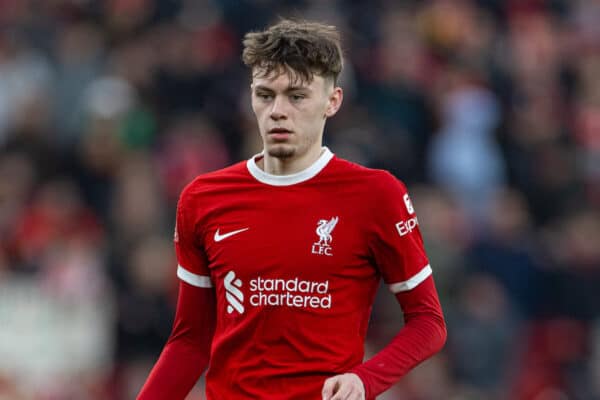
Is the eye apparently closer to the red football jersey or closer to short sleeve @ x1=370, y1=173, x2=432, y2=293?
the red football jersey

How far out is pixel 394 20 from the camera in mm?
13555

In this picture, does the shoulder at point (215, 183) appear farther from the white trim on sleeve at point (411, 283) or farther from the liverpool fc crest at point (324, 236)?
the white trim on sleeve at point (411, 283)

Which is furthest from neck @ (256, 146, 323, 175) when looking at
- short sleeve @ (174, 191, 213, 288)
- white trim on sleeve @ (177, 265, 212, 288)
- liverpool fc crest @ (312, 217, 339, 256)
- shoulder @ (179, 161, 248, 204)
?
white trim on sleeve @ (177, 265, 212, 288)

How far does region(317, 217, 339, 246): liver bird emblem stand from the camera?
518 centimetres

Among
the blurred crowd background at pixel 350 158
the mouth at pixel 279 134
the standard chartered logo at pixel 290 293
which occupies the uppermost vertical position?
the mouth at pixel 279 134

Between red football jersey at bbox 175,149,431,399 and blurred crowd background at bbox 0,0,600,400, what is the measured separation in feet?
16.3

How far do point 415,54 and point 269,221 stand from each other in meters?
8.18

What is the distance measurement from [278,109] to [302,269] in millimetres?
594

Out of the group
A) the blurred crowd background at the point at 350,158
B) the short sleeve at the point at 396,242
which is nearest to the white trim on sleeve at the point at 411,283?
the short sleeve at the point at 396,242

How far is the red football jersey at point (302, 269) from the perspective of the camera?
16.8 ft

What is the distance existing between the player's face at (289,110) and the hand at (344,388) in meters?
0.90

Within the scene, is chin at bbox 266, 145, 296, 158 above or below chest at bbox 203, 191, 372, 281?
above

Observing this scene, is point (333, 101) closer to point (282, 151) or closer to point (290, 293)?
point (282, 151)

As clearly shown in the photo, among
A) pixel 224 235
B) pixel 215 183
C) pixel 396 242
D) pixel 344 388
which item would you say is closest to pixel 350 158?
pixel 215 183
